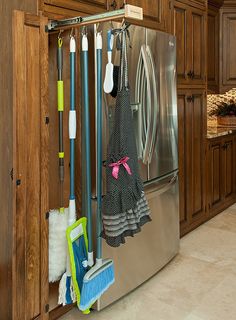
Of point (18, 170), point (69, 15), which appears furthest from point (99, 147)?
point (69, 15)

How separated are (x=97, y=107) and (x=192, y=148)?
1.70 meters

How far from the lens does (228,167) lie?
4441 mm

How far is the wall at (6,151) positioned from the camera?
6.54 feet

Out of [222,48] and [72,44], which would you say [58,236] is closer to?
[72,44]

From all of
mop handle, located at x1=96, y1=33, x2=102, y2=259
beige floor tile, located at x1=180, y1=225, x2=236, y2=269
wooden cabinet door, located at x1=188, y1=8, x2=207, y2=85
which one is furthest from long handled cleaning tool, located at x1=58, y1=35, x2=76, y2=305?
wooden cabinet door, located at x1=188, y1=8, x2=207, y2=85

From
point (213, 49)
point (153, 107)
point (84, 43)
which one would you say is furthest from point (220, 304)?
point (213, 49)

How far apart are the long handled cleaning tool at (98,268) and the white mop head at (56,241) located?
18cm

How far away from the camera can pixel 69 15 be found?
2.16 m

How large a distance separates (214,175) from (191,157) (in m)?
0.64

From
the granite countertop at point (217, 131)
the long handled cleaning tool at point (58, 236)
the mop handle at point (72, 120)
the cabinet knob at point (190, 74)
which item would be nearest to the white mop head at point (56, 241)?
the long handled cleaning tool at point (58, 236)

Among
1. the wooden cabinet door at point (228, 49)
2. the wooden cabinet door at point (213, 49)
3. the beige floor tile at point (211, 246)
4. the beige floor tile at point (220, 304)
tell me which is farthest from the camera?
the wooden cabinet door at point (228, 49)

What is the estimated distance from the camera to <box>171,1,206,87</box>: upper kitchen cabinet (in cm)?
331

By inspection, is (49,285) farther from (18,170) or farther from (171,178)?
(171,178)

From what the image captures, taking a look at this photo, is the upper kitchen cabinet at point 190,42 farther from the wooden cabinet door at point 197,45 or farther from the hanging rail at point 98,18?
the hanging rail at point 98,18
